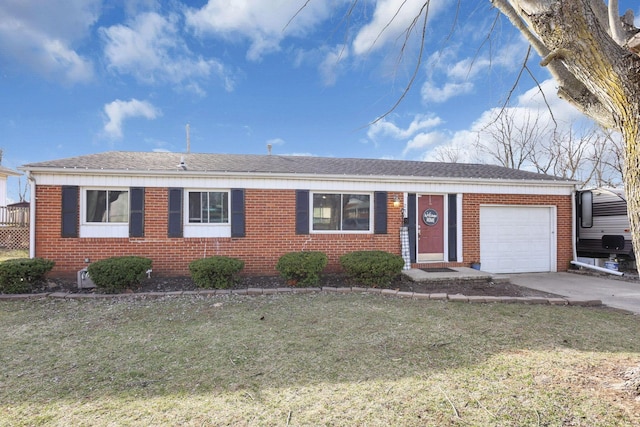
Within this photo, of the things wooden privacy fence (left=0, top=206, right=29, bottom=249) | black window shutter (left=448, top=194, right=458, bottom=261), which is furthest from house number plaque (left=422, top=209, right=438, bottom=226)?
wooden privacy fence (left=0, top=206, right=29, bottom=249)

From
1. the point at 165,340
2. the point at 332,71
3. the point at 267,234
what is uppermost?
the point at 332,71

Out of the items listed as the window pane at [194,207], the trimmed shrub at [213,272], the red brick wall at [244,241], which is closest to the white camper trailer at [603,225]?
the red brick wall at [244,241]

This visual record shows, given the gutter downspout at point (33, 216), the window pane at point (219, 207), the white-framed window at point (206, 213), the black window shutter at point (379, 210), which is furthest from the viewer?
the black window shutter at point (379, 210)

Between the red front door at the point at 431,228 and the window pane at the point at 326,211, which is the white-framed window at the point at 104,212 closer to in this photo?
the window pane at the point at 326,211

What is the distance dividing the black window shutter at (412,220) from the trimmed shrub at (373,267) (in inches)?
68.2

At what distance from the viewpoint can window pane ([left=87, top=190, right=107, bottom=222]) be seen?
7.14 meters

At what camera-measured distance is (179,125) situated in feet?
45.1

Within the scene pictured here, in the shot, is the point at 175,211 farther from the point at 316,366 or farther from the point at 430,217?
the point at 430,217

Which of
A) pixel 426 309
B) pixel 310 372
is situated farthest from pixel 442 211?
pixel 310 372

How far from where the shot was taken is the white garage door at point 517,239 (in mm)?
8523

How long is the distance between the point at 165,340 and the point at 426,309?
3879mm

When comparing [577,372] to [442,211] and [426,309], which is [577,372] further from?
[442,211]

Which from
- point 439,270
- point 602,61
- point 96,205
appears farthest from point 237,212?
point 602,61

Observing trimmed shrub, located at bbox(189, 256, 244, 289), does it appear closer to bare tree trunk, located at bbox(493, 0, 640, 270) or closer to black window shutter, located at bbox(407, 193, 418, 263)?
black window shutter, located at bbox(407, 193, 418, 263)
